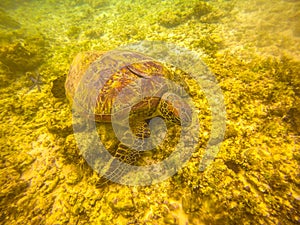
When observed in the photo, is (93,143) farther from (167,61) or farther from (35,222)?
(167,61)

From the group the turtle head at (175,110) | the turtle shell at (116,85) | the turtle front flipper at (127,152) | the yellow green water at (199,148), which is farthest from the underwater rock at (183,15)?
the turtle front flipper at (127,152)

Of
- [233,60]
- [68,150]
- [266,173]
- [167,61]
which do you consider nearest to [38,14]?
[167,61]

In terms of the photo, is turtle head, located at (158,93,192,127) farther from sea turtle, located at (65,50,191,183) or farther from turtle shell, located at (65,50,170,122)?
turtle shell, located at (65,50,170,122)

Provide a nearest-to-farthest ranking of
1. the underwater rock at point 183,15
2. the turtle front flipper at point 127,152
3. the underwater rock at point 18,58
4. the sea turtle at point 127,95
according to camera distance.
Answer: the turtle front flipper at point 127,152, the sea turtle at point 127,95, the underwater rock at point 18,58, the underwater rock at point 183,15

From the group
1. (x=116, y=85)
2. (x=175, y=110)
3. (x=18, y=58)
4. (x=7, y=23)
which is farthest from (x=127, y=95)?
(x=7, y=23)

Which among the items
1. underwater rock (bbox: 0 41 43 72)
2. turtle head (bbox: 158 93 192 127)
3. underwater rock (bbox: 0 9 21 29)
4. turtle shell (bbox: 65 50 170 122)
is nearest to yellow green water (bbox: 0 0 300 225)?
underwater rock (bbox: 0 41 43 72)

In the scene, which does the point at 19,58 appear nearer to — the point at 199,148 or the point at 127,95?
the point at 127,95

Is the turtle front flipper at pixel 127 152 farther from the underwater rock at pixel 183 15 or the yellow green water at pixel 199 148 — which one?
the underwater rock at pixel 183 15
